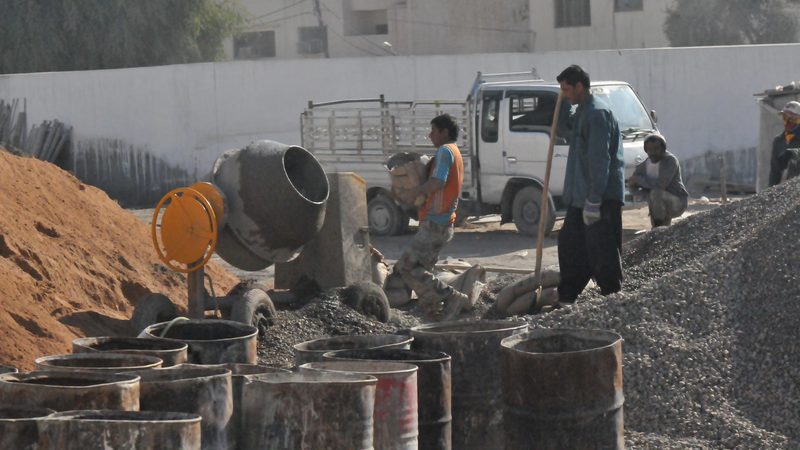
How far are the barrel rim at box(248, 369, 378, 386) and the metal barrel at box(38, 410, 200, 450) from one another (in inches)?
19.7

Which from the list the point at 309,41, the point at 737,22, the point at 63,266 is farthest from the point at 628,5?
the point at 63,266

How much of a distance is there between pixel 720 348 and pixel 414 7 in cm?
2936

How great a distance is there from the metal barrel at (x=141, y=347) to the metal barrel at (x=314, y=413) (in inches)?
37.2

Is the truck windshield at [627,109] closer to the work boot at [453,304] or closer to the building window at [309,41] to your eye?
the work boot at [453,304]

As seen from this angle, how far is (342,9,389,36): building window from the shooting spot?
38.6 m

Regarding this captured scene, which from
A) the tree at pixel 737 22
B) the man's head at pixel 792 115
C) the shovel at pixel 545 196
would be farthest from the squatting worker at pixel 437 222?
the tree at pixel 737 22

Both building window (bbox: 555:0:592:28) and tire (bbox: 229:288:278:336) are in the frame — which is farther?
building window (bbox: 555:0:592:28)

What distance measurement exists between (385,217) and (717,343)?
1013cm

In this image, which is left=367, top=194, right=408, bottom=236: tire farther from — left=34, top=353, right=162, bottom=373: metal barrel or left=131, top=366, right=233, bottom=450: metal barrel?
left=131, top=366, right=233, bottom=450: metal barrel

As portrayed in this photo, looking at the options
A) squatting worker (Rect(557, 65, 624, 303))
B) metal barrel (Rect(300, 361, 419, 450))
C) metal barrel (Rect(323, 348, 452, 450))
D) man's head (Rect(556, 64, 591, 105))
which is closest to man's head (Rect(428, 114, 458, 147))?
squatting worker (Rect(557, 65, 624, 303))

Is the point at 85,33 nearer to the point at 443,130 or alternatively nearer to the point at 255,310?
the point at 443,130

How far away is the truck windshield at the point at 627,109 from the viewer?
1527 cm

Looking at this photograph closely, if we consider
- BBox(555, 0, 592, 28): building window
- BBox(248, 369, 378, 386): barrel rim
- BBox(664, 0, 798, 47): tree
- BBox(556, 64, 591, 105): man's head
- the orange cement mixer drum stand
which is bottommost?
BBox(248, 369, 378, 386): barrel rim

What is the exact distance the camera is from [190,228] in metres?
8.70
